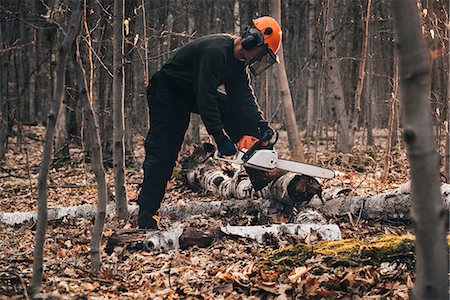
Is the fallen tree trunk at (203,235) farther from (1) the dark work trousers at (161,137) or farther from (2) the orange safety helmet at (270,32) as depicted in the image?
(2) the orange safety helmet at (270,32)

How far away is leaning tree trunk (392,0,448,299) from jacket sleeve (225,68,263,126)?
4.22 m

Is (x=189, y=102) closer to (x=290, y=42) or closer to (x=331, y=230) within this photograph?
(x=331, y=230)

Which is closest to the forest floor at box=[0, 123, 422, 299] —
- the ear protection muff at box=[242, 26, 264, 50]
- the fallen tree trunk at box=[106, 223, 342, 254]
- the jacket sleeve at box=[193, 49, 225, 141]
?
the fallen tree trunk at box=[106, 223, 342, 254]

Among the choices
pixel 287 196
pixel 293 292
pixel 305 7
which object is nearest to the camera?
pixel 293 292

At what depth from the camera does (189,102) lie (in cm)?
593

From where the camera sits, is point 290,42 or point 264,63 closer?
point 264,63

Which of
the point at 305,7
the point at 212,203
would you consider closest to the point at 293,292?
the point at 212,203

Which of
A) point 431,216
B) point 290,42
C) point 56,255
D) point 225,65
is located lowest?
point 56,255

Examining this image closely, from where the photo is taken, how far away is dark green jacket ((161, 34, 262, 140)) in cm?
535

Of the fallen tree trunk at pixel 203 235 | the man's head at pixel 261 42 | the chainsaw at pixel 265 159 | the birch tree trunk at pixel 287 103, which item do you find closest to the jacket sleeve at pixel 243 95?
the man's head at pixel 261 42

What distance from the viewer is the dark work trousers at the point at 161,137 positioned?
582cm

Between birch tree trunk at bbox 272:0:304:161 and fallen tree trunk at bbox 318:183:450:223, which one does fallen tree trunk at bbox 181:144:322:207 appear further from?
birch tree trunk at bbox 272:0:304:161

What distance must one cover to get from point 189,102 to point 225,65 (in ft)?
2.13

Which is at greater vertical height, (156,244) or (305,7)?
(305,7)
